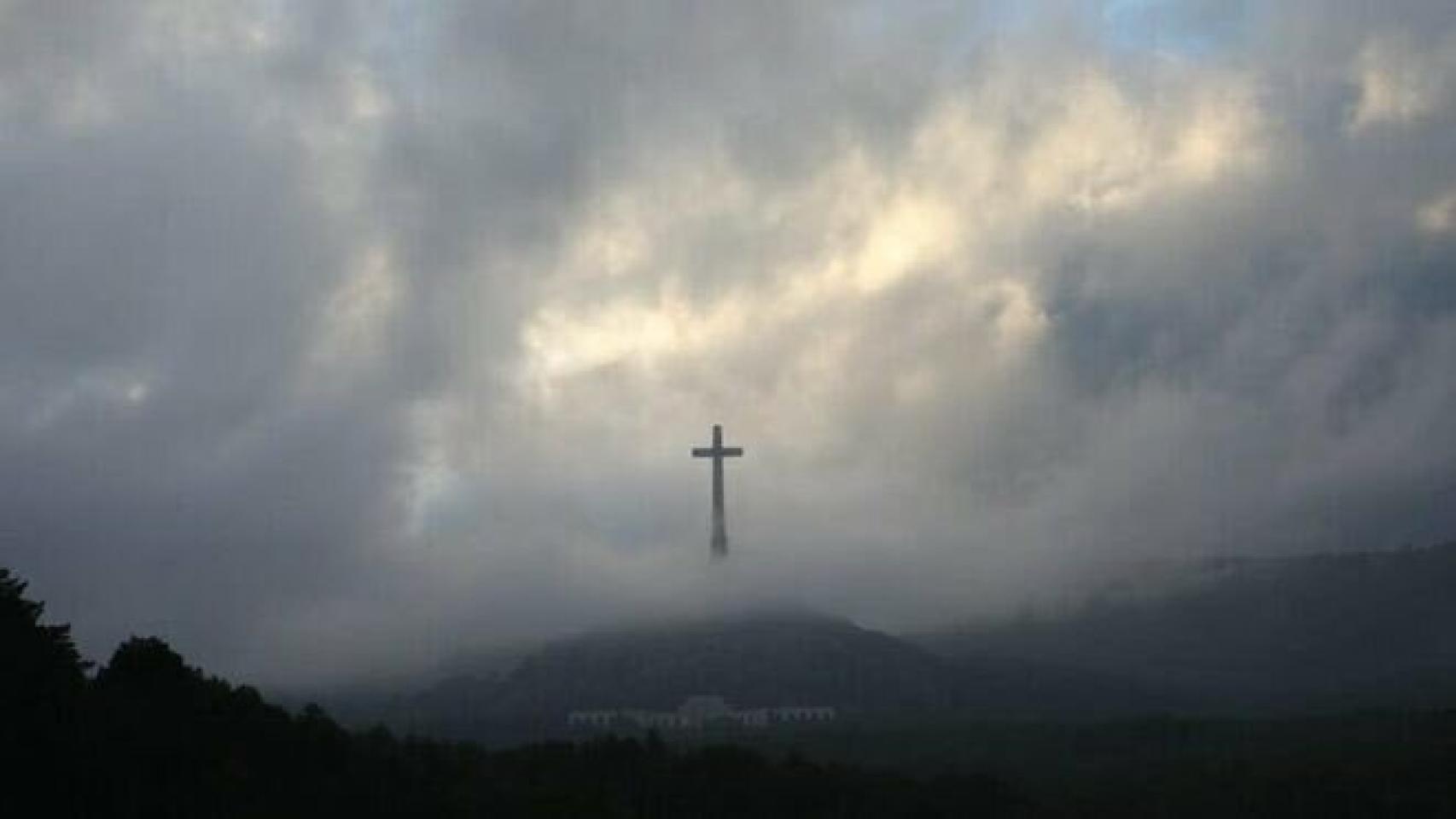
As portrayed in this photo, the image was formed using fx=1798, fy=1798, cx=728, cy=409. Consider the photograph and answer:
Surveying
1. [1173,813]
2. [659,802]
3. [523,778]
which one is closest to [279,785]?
[523,778]

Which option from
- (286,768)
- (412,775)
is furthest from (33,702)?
(412,775)

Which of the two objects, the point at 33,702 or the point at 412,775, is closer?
the point at 33,702

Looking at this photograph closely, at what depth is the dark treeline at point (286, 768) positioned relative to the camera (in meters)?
83.9

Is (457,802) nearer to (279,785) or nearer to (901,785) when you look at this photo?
(279,785)

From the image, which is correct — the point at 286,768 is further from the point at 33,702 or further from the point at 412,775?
the point at 33,702

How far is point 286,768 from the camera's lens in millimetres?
108875

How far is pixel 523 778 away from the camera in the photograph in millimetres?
129500

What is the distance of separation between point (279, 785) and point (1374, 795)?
4264 inches

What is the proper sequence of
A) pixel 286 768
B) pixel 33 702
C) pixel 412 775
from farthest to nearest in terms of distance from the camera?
pixel 412 775, pixel 286 768, pixel 33 702

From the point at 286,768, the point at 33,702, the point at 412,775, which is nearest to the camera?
the point at 33,702

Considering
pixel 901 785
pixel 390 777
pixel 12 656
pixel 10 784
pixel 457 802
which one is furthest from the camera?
pixel 901 785

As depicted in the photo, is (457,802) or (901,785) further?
(901,785)

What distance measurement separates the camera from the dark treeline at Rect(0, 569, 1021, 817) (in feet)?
275

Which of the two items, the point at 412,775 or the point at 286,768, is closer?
the point at 286,768
